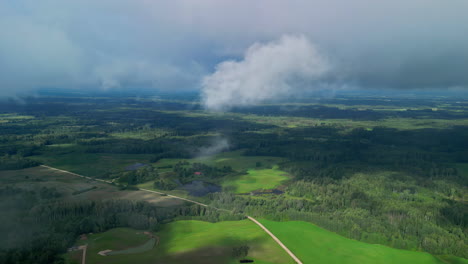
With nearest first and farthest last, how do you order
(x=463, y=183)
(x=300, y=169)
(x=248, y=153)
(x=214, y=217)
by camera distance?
(x=214, y=217)
(x=463, y=183)
(x=300, y=169)
(x=248, y=153)

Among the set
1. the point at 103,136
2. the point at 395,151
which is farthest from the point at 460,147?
the point at 103,136

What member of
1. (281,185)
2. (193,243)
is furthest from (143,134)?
(193,243)

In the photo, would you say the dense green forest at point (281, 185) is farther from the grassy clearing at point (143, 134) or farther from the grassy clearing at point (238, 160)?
the grassy clearing at point (238, 160)

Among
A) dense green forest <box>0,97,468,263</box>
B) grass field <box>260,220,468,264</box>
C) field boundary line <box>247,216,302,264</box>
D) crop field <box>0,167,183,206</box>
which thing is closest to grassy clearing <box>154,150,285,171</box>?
dense green forest <box>0,97,468,263</box>

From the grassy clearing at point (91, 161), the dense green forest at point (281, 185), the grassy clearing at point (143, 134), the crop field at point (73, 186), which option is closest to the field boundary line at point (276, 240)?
the dense green forest at point (281, 185)

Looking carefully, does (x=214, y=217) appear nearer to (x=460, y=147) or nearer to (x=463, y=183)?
(x=463, y=183)

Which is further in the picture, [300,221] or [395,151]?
[395,151]

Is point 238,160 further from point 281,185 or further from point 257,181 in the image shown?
point 281,185
